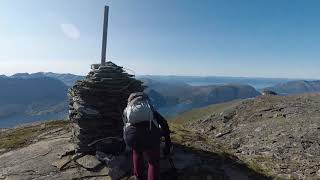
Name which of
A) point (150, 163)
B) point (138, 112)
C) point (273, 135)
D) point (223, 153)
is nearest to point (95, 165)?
point (150, 163)

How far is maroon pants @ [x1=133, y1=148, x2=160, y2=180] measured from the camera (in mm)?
9711

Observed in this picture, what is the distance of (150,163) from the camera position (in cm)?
986

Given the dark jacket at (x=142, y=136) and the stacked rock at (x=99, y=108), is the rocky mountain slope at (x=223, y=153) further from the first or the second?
the dark jacket at (x=142, y=136)

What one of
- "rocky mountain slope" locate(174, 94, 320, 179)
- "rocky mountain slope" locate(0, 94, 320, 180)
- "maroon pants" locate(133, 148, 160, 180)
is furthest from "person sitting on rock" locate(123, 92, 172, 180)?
"rocky mountain slope" locate(174, 94, 320, 179)

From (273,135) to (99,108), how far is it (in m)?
9.97

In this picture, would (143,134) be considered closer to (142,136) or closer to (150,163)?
(142,136)

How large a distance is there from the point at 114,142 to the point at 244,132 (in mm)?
9799

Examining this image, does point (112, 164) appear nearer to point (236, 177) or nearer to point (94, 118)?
point (94, 118)

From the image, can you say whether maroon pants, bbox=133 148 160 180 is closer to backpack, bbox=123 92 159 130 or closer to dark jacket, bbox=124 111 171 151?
dark jacket, bbox=124 111 171 151

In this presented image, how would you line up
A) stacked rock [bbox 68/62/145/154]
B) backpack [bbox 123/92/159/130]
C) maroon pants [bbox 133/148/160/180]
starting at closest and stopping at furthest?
maroon pants [bbox 133/148/160/180] → backpack [bbox 123/92/159/130] → stacked rock [bbox 68/62/145/154]

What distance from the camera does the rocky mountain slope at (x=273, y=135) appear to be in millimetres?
14404

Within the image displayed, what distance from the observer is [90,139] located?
13.7 m

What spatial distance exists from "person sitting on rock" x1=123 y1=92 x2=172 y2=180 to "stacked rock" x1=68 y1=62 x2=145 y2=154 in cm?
332

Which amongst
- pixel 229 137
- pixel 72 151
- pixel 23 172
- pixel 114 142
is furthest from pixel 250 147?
pixel 23 172
